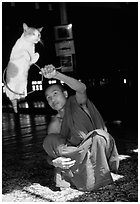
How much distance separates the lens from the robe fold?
188 cm

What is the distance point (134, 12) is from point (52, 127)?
3.87m

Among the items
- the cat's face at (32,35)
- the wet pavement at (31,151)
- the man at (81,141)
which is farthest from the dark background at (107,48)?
the cat's face at (32,35)

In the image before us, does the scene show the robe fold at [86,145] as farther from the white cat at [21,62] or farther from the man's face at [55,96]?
the white cat at [21,62]

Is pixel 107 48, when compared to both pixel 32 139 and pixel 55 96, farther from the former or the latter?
pixel 55 96

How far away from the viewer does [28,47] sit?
146 centimetres

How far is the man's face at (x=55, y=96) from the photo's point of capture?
5.99 feet

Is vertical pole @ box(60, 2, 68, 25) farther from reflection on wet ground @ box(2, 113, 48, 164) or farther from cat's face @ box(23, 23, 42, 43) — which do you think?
cat's face @ box(23, 23, 42, 43)

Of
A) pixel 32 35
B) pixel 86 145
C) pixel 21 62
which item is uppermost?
pixel 32 35

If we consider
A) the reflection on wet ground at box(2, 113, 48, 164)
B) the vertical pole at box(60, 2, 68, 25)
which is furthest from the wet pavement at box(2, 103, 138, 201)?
the vertical pole at box(60, 2, 68, 25)

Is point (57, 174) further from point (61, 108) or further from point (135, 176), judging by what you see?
point (135, 176)

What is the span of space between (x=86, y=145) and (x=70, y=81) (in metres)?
0.47

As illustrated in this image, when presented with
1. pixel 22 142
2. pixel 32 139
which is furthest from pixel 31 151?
pixel 32 139

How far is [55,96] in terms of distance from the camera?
1.84 meters

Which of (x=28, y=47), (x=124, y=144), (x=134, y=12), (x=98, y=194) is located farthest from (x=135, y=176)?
(x=134, y=12)
